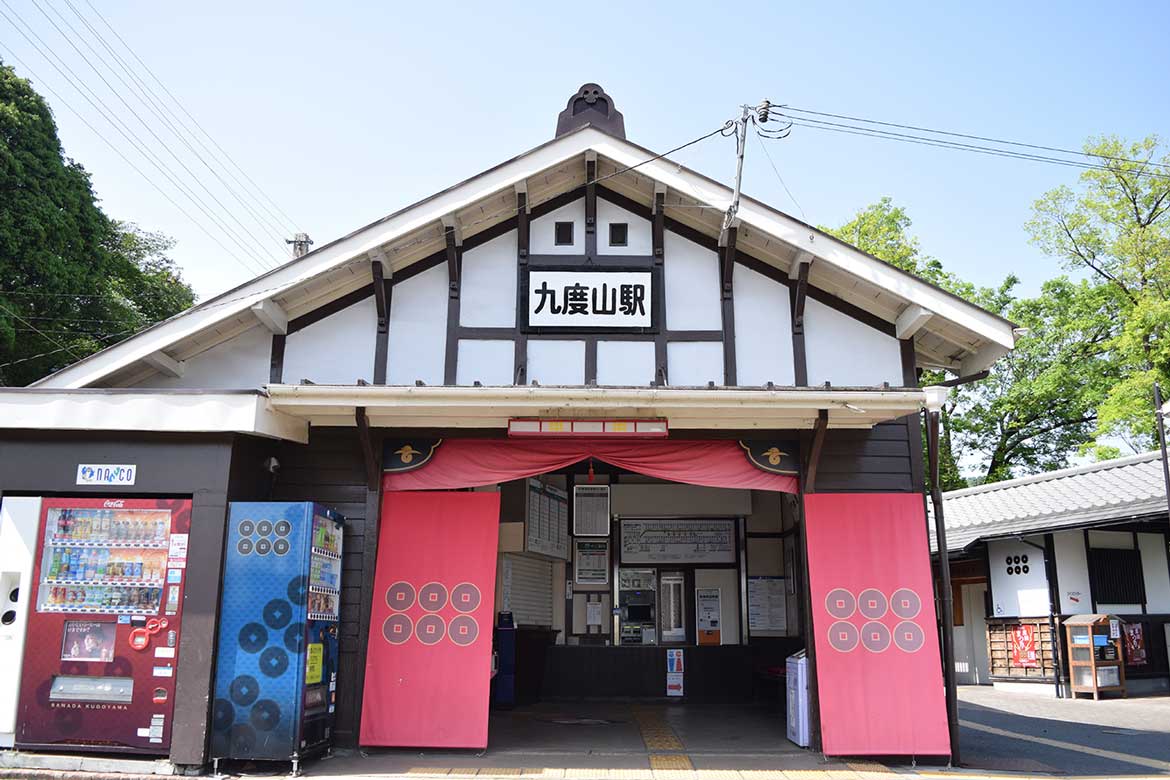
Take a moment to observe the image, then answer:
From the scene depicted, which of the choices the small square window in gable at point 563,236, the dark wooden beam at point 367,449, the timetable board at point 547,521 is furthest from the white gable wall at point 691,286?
the timetable board at point 547,521

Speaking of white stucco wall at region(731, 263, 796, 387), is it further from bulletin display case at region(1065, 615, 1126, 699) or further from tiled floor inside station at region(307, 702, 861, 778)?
bulletin display case at region(1065, 615, 1126, 699)

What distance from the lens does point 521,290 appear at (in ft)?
29.7

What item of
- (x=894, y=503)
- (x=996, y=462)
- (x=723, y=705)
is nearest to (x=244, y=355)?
(x=894, y=503)

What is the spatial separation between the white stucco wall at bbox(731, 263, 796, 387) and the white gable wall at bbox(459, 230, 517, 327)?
90.2 inches

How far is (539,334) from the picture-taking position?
29.4 ft

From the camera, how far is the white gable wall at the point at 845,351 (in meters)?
8.91

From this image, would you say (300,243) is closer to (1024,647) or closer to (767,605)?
(767,605)

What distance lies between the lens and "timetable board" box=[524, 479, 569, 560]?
1260cm

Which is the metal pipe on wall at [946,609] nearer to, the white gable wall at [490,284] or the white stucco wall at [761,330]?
the white stucco wall at [761,330]

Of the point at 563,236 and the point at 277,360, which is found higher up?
the point at 563,236

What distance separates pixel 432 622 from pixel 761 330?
430 centimetres

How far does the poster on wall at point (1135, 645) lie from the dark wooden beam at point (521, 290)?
12.0m

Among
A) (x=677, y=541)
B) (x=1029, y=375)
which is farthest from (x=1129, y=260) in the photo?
(x=677, y=541)

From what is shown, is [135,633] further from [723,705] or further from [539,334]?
[723,705]
